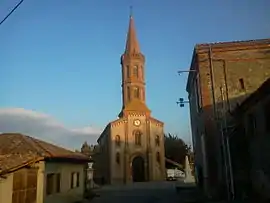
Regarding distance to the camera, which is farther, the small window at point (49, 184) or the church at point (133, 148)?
the church at point (133, 148)

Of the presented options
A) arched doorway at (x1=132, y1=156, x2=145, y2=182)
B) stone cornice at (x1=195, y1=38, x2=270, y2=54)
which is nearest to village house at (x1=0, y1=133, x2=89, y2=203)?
stone cornice at (x1=195, y1=38, x2=270, y2=54)

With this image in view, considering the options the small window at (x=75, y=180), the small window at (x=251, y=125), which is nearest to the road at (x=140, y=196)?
the small window at (x=75, y=180)

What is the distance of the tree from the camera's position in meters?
61.3

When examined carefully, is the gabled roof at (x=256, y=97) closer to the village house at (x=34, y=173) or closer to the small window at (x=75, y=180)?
the village house at (x=34, y=173)

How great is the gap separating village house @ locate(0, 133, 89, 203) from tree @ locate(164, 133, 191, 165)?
40.2 metres

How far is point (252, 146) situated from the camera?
16.7 m

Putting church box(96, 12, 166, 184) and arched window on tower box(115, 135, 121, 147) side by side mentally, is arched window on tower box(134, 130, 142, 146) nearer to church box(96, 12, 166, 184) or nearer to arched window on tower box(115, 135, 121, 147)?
church box(96, 12, 166, 184)

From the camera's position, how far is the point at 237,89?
21.0 m

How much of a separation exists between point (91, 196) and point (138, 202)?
4.99 metres

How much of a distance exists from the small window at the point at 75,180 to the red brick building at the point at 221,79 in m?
8.89

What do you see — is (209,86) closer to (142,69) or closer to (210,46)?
(210,46)

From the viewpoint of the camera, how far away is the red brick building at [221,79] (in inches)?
816

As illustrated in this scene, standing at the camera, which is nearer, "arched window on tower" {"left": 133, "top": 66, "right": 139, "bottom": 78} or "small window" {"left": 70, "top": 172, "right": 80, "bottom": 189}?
"small window" {"left": 70, "top": 172, "right": 80, "bottom": 189}

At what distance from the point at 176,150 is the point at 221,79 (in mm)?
42197
